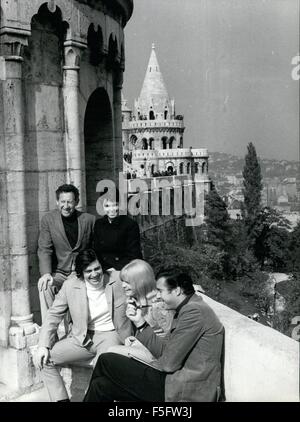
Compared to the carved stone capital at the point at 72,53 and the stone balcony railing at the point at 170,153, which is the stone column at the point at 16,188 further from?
the stone balcony railing at the point at 170,153

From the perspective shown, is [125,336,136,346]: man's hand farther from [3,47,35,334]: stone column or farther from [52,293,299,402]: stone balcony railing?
[3,47,35,334]: stone column

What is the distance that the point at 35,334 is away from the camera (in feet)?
15.1

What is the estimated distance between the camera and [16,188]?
4.57 metres

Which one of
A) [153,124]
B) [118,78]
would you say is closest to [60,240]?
[118,78]

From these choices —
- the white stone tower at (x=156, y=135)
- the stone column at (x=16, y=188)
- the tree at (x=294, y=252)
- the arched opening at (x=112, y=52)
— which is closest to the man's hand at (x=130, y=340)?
the stone column at (x=16, y=188)

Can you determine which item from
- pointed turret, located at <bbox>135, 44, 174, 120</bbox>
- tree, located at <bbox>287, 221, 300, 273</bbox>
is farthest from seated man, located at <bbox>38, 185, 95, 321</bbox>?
pointed turret, located at <bbox>135, 44, 174, 120</bbox>

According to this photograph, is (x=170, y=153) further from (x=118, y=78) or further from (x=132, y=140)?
(x=118, y=78)

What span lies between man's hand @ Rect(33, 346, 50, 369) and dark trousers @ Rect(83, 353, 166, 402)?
21.7 inches

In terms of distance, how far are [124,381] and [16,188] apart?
2.05 meters

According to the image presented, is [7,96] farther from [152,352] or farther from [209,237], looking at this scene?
[209,237]

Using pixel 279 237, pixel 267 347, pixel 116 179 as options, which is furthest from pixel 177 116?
pixel 267 347

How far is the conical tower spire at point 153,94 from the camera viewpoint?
63.4 meters

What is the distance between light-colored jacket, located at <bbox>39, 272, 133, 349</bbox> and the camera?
12.6 ft
